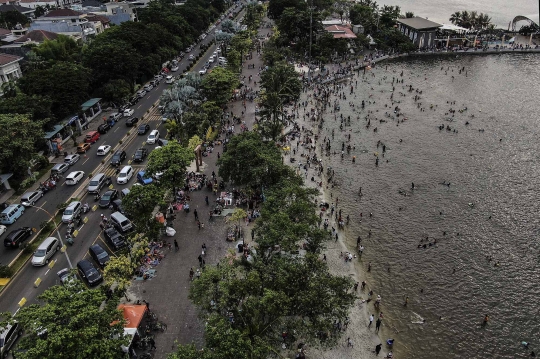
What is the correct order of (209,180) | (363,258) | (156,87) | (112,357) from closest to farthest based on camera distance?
(112,357)
(363,258)
(209,180)
(156,87)

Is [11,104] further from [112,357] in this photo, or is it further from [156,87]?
[112,357]

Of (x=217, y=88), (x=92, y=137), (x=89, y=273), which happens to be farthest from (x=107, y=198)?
(x=217, y=88)

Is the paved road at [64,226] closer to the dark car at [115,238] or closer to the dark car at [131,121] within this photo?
the dark car at [115,238]

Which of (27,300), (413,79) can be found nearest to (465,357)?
(27,300)

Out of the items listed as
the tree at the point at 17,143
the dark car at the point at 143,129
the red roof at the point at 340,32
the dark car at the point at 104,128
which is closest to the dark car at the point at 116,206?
the tree at the point at 17,143

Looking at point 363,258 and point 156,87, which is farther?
point 156,87
